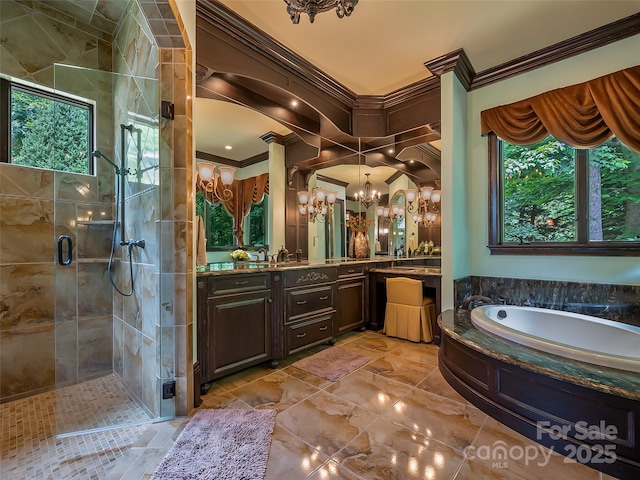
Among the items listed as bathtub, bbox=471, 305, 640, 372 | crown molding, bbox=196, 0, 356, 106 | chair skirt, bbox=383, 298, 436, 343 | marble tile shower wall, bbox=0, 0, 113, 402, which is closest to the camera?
bathtub, bbox=471, 305, 640, 372

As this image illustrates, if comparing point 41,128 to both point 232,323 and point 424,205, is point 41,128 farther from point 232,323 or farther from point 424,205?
point 424,205

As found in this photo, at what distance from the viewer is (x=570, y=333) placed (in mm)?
2373

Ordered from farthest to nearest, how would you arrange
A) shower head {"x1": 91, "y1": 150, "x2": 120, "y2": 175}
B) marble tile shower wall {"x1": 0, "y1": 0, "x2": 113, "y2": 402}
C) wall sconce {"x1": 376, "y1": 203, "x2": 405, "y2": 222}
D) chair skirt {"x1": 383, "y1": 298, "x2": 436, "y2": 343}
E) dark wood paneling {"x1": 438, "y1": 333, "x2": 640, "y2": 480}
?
wall sconce {"x1": 376, "y1": 203, "x2": 405, "y2": 222}
chair skirt {"x1": 383, "y1": 298, "x2": 436, "y2": 343}
shower head {"x1": 91, "y1": 150, "x2": 120, "y2": 175}
marble tile shower wall {"x1": 0, "y1": 0, "x2": 113, "y2": 402}
dark wood paneling {"x1": 438, "y1": 333, "x2": 640, "y2": 480}

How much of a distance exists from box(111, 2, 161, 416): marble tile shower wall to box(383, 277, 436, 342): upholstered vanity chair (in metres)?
2.43

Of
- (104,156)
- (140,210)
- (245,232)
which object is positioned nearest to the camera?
(140,210)

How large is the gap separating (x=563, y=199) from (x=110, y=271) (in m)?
4.29

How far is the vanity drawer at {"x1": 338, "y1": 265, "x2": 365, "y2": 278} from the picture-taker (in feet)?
10.9

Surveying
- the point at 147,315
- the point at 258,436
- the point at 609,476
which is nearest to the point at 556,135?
the point at 609,476

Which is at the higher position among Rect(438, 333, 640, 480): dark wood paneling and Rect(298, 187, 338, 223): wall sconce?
Rect(298, 187, 338, 223): wall sconce

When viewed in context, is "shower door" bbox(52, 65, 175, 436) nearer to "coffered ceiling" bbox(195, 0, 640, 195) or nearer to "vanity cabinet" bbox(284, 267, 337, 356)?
"coffered ceiling" bbox(195, 0, 640, 195)

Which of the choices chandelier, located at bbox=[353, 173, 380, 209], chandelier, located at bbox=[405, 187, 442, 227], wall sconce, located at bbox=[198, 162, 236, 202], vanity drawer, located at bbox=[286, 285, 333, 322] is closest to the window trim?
wall sconce, located at bbox=[198, 162, 236, 202]

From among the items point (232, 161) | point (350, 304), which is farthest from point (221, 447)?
point (232, 161)

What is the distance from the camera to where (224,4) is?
2.18 meters

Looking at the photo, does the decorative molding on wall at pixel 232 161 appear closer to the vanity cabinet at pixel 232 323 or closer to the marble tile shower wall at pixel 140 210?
the marble tile shower wall at pixel 140 210
